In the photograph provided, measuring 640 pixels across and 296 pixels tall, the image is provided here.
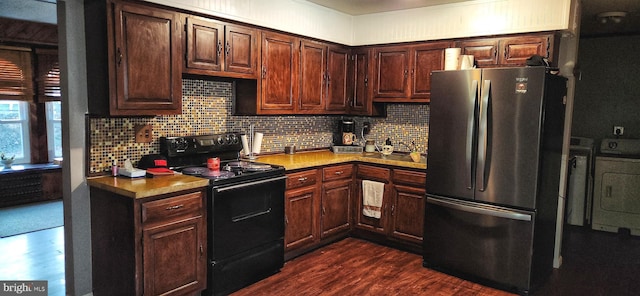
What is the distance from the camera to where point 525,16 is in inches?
137

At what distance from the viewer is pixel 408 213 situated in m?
3.86

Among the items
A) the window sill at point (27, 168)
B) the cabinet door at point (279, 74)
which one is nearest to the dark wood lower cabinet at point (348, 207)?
the cabinet door at point (279, 74)

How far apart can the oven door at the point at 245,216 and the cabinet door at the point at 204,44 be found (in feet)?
3.03

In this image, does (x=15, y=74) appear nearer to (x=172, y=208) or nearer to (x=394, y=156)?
(x=172, y=208)

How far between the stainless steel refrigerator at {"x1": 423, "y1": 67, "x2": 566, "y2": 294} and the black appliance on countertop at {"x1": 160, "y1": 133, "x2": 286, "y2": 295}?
1.31m

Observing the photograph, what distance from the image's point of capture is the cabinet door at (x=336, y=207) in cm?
392

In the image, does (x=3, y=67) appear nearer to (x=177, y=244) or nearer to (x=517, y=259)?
(x=177, y=244)

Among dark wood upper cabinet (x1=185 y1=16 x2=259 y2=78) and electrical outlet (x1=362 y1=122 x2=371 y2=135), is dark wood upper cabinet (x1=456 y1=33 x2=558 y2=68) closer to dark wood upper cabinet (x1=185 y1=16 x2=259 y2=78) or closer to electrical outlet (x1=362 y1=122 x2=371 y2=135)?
electrical outlet (x1=362 y1=122 x2=371 y2=135)

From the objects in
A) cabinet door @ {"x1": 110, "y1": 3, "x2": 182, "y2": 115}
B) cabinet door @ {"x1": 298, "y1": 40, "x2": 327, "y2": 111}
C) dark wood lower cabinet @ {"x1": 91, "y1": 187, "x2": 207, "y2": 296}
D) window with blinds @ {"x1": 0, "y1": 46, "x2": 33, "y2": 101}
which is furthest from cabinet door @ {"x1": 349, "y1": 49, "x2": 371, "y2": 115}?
window with blinds @ {"x1": 0, "y1": 46, "x2": 33, "y2": 101}

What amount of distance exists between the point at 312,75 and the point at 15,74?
4229 millimetres

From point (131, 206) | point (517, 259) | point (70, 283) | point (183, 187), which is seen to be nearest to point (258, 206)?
point (183, 187)

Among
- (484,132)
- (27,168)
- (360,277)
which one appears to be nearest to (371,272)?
(360,277)

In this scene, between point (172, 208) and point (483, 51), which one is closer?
point (172, 208)

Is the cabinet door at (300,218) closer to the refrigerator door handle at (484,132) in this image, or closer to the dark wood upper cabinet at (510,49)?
the refrigerator door handle at (484,132)
